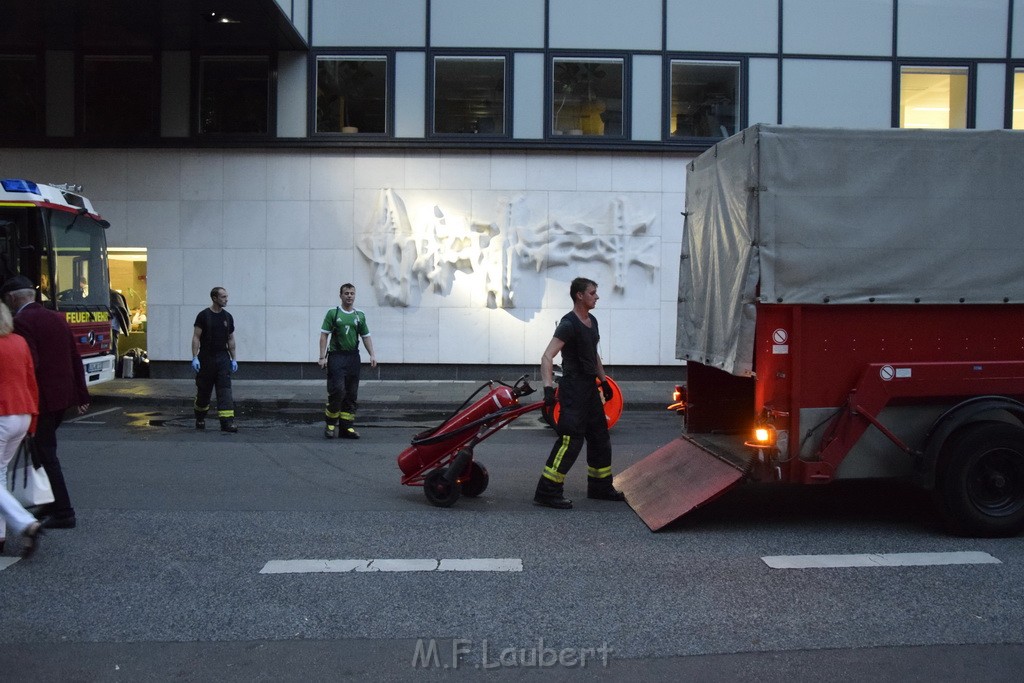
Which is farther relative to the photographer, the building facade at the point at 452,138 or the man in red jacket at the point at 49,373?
the building facade at the point at 452,138

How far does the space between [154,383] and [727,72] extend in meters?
13.0

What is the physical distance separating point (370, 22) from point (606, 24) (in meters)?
4.70

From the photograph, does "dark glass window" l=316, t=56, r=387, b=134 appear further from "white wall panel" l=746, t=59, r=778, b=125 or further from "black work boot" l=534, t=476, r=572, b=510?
"black work boot" l=534, t=476, r=572, b=510

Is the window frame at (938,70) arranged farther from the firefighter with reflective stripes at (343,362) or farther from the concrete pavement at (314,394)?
the firefighter with reflective stripes at (343,362)

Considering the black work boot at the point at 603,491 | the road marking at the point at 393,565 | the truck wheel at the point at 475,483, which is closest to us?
the road marking at the point at 393,565

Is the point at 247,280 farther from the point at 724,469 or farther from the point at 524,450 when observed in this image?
the point at 724,469

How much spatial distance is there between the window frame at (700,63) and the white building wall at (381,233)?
54cm

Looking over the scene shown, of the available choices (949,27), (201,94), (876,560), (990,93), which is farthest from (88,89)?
(990,93)

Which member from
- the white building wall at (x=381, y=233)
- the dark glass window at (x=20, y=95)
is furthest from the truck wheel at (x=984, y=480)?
the dark glass window at (x=20, y=95)

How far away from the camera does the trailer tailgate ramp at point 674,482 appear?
669 cm

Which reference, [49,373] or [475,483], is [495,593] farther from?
[49,373]

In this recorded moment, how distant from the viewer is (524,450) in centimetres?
1051

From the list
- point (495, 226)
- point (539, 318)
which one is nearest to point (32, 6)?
point (495, 226)

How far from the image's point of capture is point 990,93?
18109mm
